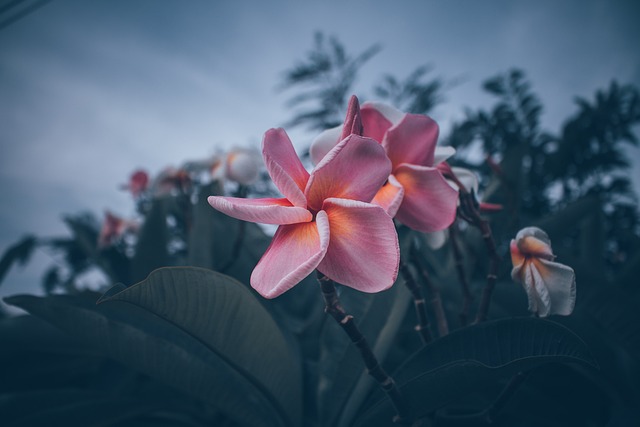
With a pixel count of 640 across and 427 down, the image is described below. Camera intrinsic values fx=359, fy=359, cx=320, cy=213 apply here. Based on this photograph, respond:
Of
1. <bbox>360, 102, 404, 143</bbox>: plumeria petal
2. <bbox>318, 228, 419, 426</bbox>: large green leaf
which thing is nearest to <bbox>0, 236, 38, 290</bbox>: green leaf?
<bbox>318, 228, 419, 426</bbox>: large green leaf

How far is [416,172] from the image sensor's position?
401mm

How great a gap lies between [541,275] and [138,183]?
1.30m

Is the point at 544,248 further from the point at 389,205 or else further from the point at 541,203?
the point at 541,203

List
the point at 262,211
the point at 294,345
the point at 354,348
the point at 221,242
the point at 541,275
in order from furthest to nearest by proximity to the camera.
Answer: the point at 221,242
the point at 294,345
the point at 354,348
the point at 541,275
the point at 262,211

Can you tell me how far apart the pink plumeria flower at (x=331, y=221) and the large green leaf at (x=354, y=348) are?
0.21 m

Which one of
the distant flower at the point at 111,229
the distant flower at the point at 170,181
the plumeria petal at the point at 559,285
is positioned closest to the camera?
the plumeria petal at the point at 559,285

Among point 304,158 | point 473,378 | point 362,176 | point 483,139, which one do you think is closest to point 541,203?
point 483,139

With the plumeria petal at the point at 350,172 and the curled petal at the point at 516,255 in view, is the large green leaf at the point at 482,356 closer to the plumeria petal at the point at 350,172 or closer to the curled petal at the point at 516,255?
the curled petal at the point at 516,255

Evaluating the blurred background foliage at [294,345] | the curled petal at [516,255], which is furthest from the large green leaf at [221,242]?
the curled petal at [516,255]

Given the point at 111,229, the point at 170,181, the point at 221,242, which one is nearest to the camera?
the point at 221,242

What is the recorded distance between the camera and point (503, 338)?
1.28 ft

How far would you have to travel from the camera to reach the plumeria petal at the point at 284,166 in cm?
30

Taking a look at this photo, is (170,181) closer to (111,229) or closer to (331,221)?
(111,229)

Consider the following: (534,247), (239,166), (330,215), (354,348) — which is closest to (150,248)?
(239,166)
